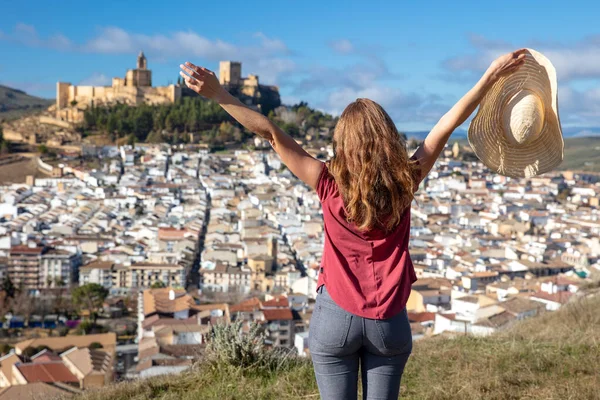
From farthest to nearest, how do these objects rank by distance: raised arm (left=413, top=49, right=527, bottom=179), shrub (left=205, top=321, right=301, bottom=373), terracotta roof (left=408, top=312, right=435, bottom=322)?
terracotta roof (left=408, top=312, right=435, bottom=322), shrub (left=205, top=321, right=301, bottom=373), raised arm (left=413, top=49, right=527, bottom=179)

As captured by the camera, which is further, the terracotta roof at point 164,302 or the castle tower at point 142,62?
the castle tower at point 142,62

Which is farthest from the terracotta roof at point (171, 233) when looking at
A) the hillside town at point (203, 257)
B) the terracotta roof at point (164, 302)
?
the terracotta roof at point (164, 302)

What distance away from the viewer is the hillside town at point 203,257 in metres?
11.2

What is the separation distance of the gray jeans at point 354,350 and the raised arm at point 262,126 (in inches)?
11.0

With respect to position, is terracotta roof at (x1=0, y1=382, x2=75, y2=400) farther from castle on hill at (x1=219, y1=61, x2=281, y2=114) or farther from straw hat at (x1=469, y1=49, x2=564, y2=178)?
castle on hill at (x1=219, y1=61, x2=281, y2=114)

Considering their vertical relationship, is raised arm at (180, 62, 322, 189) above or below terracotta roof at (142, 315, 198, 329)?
above

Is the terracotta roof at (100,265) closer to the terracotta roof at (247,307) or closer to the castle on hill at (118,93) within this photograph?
the terracotta roof at (247,307)

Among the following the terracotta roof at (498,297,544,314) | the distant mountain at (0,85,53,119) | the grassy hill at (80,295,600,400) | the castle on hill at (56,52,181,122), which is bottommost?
the terracotta roof at (498,297,544,314)

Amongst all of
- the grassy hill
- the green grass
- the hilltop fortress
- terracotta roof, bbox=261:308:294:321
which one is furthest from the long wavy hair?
the green grass

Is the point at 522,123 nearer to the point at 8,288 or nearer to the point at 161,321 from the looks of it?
the point at 161,321

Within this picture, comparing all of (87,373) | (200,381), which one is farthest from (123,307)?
(200,381)

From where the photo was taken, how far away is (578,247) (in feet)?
78.7

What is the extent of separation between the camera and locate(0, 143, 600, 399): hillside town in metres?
11.2

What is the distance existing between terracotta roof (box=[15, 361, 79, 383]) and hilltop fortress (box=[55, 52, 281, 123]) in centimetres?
4158
